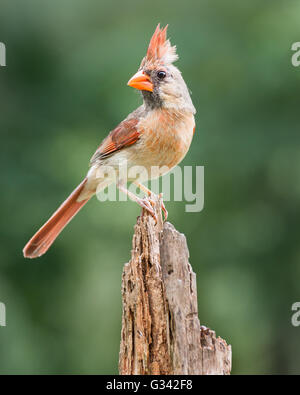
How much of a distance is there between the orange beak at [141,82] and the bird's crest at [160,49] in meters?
0.13

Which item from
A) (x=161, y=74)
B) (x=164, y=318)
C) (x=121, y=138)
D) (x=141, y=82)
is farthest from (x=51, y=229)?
(x=164, y=318)

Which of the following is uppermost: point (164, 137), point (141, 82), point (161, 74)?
point (161, 74)

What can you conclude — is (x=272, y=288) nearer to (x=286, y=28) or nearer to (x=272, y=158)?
(x=272, y=158)

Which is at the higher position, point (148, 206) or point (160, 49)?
point (160, 49)

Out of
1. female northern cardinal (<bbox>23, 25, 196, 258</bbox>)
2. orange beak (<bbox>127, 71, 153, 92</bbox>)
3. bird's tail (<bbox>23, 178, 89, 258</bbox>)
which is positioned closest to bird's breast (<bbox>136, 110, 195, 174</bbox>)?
female northern cardinal (<bbox>23, 25, 196, 258</bbox>)

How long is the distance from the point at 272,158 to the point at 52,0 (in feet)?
7.83

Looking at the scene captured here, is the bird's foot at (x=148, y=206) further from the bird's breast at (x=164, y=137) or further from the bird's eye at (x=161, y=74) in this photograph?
the bird's eye at (x=161, y=74)

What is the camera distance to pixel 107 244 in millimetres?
5426

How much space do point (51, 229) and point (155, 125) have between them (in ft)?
3.38

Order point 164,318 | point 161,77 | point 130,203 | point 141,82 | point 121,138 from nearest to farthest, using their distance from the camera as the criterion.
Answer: point 164,318 → point 141,82 → point 161,77 → point 121,138 → point 130,203

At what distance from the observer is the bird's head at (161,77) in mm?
3965

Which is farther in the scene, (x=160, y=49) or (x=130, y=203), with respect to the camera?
(x=130, y=203)

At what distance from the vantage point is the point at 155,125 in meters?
4.08

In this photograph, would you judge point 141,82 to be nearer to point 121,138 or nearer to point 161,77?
point 161,77
